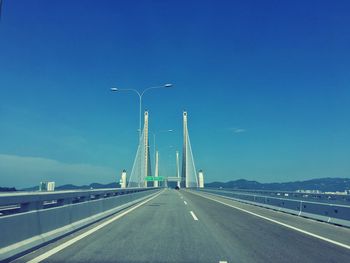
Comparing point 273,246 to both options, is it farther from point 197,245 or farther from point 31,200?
point 31,200

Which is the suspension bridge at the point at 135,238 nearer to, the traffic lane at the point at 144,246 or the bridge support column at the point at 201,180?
the traffic lane at the point at 144,246

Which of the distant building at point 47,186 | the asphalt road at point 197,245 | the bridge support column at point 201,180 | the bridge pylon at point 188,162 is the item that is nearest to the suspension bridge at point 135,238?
the asphalt road at point 197,245

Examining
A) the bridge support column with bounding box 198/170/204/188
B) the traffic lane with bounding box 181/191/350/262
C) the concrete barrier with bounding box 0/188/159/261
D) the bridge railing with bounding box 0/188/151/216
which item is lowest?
the traffic lane with bounding box 181/191/350/262

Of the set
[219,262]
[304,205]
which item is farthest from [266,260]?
[304,205]

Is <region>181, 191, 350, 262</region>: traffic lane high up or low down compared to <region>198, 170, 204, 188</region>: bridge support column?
down

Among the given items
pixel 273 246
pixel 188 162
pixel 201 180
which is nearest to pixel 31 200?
pixel 273 246

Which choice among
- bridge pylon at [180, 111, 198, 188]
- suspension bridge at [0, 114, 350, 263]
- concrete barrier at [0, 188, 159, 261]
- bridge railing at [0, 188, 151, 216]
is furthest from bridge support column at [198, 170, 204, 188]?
bridge railing at [0, 188, 151, 216]

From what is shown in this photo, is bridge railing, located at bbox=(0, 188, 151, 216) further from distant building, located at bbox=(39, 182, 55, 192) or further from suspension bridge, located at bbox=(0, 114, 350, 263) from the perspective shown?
distant building, located at bbox=(39, 182, 55, 192)

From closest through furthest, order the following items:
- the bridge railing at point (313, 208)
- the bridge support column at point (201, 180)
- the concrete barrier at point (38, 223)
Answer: the concrete barrier at point (38, 223) < the bridge railing at point (313, 208) < the bridge support column at point (201, 180)

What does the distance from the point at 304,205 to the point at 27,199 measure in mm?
13307

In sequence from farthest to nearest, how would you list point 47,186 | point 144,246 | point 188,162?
point 188,162 → point 47,186 → point 144,246

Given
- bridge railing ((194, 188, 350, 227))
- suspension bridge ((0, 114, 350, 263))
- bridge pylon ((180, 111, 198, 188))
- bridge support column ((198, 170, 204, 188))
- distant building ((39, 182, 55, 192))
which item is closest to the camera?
suspension bridge ((0, 114, 350, 263))

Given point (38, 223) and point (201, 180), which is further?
point (201, 180)

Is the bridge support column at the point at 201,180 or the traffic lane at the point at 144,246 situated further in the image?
the bridge support column at the point at 201,180
